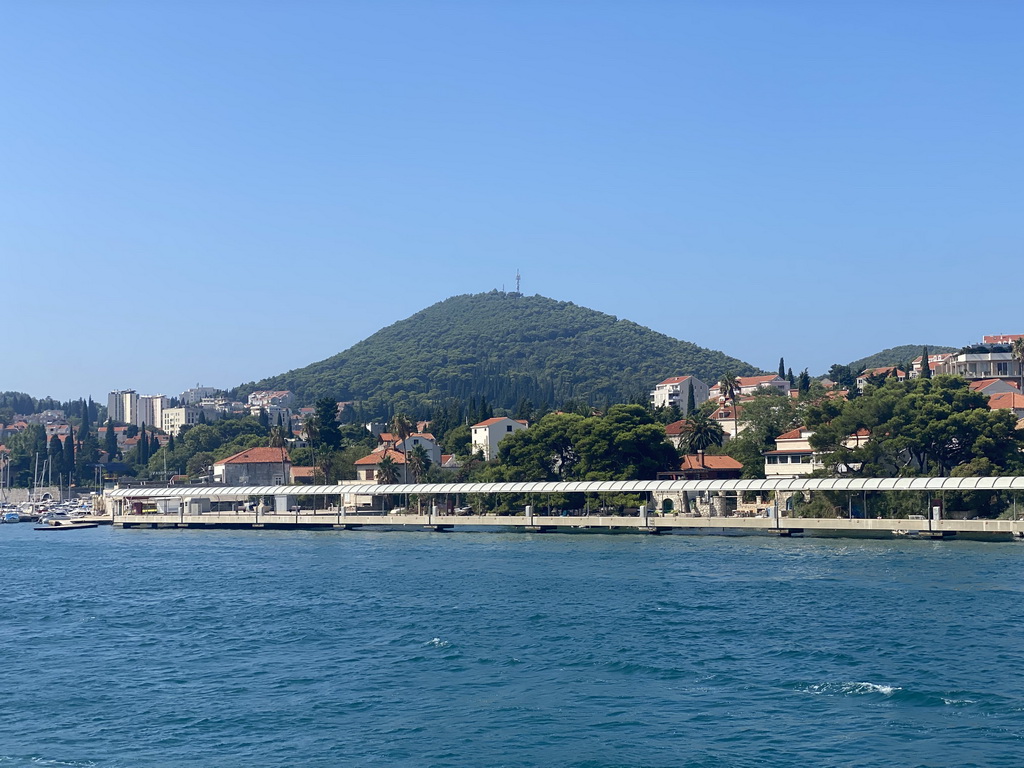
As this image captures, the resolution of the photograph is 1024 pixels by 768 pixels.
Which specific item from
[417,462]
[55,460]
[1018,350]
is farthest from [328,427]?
[1018,350]

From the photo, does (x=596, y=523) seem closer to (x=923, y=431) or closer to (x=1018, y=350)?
(x=923, y=431)

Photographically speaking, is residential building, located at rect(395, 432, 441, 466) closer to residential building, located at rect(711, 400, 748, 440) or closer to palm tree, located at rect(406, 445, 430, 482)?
palm tree, located at rect(406, 445, 430, 482)

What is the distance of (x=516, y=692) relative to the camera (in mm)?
30734

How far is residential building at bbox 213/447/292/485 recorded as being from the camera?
12700cm

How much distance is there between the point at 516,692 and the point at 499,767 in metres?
6.37

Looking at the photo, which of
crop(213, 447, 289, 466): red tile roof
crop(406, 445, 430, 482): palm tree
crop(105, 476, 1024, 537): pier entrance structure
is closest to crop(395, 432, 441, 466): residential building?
crop(213, 447, 289, 466): red tile roof

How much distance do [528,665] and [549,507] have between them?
57505 mm

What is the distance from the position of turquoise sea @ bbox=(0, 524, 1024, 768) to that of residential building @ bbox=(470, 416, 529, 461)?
7193 centimetres

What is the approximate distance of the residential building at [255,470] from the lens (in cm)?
12700

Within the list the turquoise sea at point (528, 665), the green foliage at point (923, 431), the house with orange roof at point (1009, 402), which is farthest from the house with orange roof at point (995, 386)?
the turquoise sea at point (528, 665)

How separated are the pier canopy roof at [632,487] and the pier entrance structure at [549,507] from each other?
0.08 metres

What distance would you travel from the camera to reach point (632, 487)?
3501 inches

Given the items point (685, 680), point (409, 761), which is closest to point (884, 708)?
point (685, 680)

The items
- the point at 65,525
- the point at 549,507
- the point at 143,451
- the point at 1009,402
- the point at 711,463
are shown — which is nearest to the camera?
the point at 549,507
